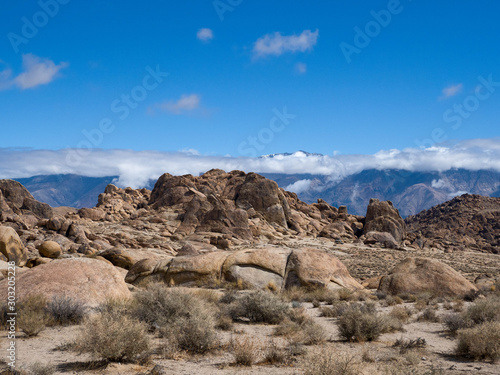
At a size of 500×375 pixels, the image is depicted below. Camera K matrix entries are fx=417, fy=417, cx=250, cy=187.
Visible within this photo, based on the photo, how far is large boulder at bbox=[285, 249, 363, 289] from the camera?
1697 cm

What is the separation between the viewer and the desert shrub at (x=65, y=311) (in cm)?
1021

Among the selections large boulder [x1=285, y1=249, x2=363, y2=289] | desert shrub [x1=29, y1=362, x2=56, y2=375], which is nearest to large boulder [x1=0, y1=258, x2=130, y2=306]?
desert shrub [x1=29, y1=362, x2=56, y2=375]

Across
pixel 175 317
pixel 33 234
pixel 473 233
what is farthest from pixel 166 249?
pixel 473 233

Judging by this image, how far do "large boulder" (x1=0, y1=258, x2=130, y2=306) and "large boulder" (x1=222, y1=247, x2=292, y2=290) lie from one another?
5554 mm

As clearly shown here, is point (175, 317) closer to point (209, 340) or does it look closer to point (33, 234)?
point (209, 340)

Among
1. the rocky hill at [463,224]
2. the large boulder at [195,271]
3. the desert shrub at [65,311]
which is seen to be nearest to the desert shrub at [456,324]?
the large boulder at [195,271]

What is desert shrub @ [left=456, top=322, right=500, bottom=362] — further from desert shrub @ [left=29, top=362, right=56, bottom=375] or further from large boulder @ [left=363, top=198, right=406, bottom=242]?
large boulder @ [left=363, top=198, right=406, bottom=242]

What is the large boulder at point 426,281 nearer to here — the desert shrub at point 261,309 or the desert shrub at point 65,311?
the desert shrub at point 261,309

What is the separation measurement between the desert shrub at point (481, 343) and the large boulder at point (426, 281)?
8854 mm

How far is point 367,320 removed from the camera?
10062 mm

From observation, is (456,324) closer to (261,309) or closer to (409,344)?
(409,344)

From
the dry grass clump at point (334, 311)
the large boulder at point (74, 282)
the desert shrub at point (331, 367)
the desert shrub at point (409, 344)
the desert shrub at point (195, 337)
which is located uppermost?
the large boulder at point (74, 282)

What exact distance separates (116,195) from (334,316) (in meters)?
67.2

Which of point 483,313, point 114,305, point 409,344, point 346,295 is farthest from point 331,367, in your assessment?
point 346,295
